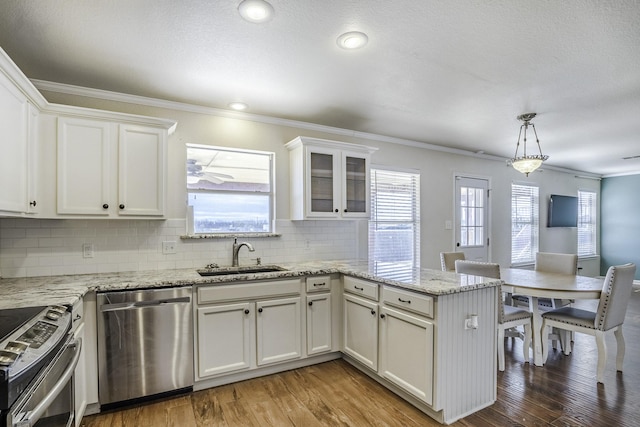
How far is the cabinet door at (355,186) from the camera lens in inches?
142

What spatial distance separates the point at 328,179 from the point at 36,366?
2691mm

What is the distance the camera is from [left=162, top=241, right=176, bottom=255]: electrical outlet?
9.93 ft

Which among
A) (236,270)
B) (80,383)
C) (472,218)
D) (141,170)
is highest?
(141,170)

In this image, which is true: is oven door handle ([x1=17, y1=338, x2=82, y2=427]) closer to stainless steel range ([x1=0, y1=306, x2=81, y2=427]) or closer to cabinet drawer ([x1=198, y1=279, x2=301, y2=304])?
stainless steel range ([x1=0, y1=306, x2=81, y2=427])

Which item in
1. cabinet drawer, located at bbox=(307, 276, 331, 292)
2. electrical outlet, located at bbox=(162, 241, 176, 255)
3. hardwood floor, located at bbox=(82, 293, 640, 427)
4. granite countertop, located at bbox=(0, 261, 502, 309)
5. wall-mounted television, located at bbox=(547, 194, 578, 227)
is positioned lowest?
hardwood floor, located at bbox=(82, 293, 640, 427)

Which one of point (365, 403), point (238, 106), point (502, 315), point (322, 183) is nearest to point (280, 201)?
point (322, 183)

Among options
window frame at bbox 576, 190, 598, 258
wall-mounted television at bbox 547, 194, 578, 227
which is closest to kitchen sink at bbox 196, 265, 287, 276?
wall-mounted television at bbox 547, 194, 578, 227

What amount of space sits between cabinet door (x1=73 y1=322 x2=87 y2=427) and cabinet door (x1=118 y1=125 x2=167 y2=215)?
919mm

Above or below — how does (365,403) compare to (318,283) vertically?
below

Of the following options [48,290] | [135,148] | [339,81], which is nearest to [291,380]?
[48,290]

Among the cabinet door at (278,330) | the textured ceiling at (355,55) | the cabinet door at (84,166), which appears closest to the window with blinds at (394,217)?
the textured ceiling at (355,55)

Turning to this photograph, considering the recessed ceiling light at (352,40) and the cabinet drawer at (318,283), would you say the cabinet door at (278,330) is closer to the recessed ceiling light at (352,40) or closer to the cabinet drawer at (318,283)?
the cabinet drawer at (318,283)

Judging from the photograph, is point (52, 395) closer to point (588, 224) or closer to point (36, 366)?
point (36, 366)

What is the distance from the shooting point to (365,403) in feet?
7.92
